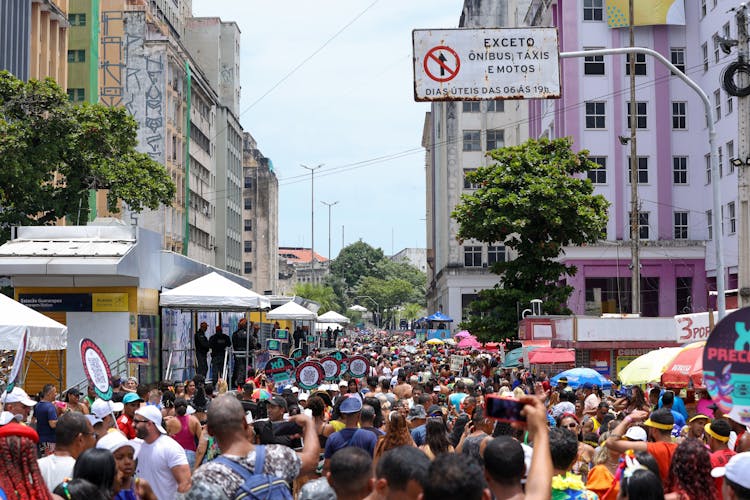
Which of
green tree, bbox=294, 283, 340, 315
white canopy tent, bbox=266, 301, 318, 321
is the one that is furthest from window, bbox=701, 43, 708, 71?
green tree, bbox=294, 283, 340, 315

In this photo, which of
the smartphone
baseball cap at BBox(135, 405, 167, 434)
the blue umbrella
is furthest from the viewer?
the blue umbrella

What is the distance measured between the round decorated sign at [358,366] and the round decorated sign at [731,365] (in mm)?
16522

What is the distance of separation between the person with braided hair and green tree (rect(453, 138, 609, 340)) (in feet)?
110

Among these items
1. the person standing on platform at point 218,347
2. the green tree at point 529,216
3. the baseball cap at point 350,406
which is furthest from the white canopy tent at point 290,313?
the baseball cap at point 350,406

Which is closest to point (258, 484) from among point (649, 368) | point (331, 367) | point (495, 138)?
point (649, 368)

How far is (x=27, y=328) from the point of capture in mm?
16266

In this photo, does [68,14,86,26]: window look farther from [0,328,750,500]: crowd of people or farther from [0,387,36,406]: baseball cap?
[0,387,36,406]: baseball cap

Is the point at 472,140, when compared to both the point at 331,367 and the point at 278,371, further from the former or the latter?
the point at 278,371

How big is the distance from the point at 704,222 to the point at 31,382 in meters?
37.1

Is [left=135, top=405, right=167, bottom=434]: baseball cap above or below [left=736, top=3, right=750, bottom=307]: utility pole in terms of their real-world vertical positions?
below

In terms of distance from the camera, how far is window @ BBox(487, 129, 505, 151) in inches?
3359

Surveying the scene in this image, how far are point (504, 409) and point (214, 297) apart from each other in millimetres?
19763

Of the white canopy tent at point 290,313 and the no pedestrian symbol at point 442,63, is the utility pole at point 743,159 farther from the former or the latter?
the white canopy tent at point 290,313

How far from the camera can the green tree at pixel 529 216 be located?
39531 mm
